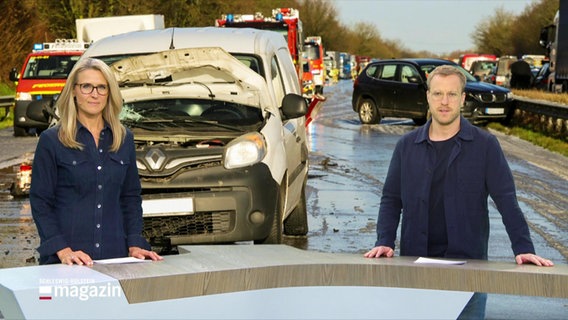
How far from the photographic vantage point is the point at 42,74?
90.4ft

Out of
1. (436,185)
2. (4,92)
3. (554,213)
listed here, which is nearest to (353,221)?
(554,213)

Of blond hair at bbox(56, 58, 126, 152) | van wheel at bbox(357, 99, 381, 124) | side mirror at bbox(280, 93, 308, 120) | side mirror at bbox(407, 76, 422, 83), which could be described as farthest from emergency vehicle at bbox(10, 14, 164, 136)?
blond hair at bbox(56, 58, 126, 152)

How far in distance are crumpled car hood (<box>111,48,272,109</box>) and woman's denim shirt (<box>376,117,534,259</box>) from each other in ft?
16.2

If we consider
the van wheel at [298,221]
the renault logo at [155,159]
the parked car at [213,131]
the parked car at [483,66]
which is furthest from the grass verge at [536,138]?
the parked car at [483,66]

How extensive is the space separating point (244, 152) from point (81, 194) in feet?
13.6

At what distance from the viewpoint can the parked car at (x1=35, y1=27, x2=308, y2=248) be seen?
8.58 m

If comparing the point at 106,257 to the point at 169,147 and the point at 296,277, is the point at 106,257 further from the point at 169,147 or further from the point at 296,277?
the point at 169,147

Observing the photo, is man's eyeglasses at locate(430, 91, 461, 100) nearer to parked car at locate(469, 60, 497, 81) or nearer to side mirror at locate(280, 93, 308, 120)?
side mirror at locate(280, 93, 308, 120)

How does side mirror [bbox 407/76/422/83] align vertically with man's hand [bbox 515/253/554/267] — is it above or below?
below

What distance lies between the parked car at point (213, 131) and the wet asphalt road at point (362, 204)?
0.88 metres

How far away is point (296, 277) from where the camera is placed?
3.48 m

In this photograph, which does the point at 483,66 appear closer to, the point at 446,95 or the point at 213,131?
the point at 213,131

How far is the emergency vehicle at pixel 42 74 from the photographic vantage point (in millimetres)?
26875

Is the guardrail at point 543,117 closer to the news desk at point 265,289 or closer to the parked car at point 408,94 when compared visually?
the parked car at point 408,94
